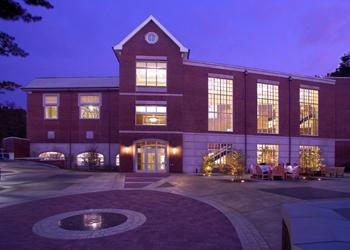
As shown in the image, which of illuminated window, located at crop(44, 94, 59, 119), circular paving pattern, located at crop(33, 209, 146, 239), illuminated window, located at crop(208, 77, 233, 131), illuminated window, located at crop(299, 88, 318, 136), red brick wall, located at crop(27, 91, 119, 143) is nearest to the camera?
circular paving pattern, located at crop(33, 209, 146, 239)

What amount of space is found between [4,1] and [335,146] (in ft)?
147

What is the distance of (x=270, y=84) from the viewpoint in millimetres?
40531

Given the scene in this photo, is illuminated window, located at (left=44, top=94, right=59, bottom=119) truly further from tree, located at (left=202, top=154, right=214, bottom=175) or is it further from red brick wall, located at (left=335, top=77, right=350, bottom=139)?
red brick wall, located at (left=335, top=77, right=350, bottom=139)

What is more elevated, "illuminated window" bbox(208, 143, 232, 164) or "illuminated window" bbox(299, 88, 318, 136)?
"illuminated window" bbox(299, 88, 318, 136)

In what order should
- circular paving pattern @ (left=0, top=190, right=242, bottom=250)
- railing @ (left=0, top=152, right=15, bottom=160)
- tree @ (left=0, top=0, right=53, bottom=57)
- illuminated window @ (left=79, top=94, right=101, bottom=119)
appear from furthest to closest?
illuminated window @ (left=79, top=94, right=101, bottom=119)
railing @ (left=0, top=152, right=15, bottom=160)
circular paving pattern @ (left=0, top=190, right=242, bottom=250)
tree @ (left=0, top=0, right=53, bottom=57)

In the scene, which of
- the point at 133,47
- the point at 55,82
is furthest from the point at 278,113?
the point at 55,82

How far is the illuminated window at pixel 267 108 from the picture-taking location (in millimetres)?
40000

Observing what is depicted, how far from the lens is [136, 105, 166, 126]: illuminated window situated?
1379 inches

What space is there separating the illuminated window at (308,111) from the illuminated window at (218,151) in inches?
430

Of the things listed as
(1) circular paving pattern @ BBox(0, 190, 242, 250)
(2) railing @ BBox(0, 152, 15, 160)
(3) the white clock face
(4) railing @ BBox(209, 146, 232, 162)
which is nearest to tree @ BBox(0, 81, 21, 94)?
(1) circular paving pattern @ BBox(0, 190, 242, 250)

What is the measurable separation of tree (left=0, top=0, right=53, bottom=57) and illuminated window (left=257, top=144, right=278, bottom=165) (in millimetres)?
34881

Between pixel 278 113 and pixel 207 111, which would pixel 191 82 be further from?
pixel 278 113

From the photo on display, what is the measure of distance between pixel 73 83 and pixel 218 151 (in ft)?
70.2

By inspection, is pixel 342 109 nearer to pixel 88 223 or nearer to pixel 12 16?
pixel 88 223
